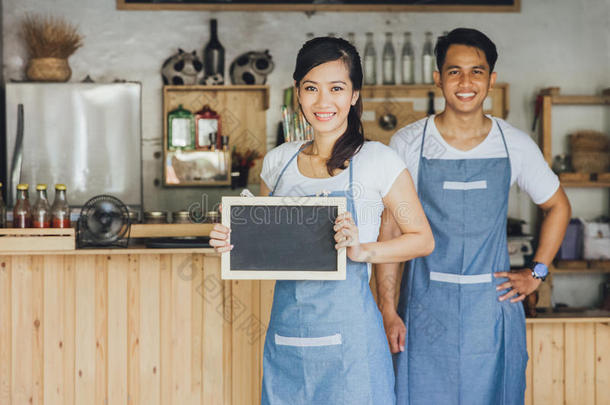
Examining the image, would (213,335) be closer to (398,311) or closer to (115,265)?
(115,265)

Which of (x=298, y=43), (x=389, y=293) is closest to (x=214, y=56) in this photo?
(x=298, y=43)

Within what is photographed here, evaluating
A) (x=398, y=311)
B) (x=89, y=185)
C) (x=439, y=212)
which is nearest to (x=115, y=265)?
(x=398, y=311)

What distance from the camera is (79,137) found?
4.48 meters

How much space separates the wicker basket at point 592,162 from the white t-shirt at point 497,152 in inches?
105

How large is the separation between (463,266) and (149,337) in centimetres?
137

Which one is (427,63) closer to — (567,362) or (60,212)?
(567,362)

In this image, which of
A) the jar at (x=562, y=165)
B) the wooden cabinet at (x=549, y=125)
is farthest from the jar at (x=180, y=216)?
the jar at (x=562, y=165)

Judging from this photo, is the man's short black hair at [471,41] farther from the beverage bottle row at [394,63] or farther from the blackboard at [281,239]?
the beverage bottle row at [394,63]

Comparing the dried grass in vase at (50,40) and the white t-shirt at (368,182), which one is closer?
the white t-shirt at (368,182)

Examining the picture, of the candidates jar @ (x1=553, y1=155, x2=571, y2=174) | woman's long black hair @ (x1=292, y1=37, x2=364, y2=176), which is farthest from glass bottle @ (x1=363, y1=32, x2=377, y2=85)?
woman's long black hair @ (x1=292, y1=37, x2=364, y2=176)

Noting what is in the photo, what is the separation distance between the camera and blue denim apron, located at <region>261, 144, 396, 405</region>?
172cm

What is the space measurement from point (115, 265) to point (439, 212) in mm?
1399

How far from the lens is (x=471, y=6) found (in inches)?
193

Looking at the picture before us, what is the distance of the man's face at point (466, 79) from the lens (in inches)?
85.5
